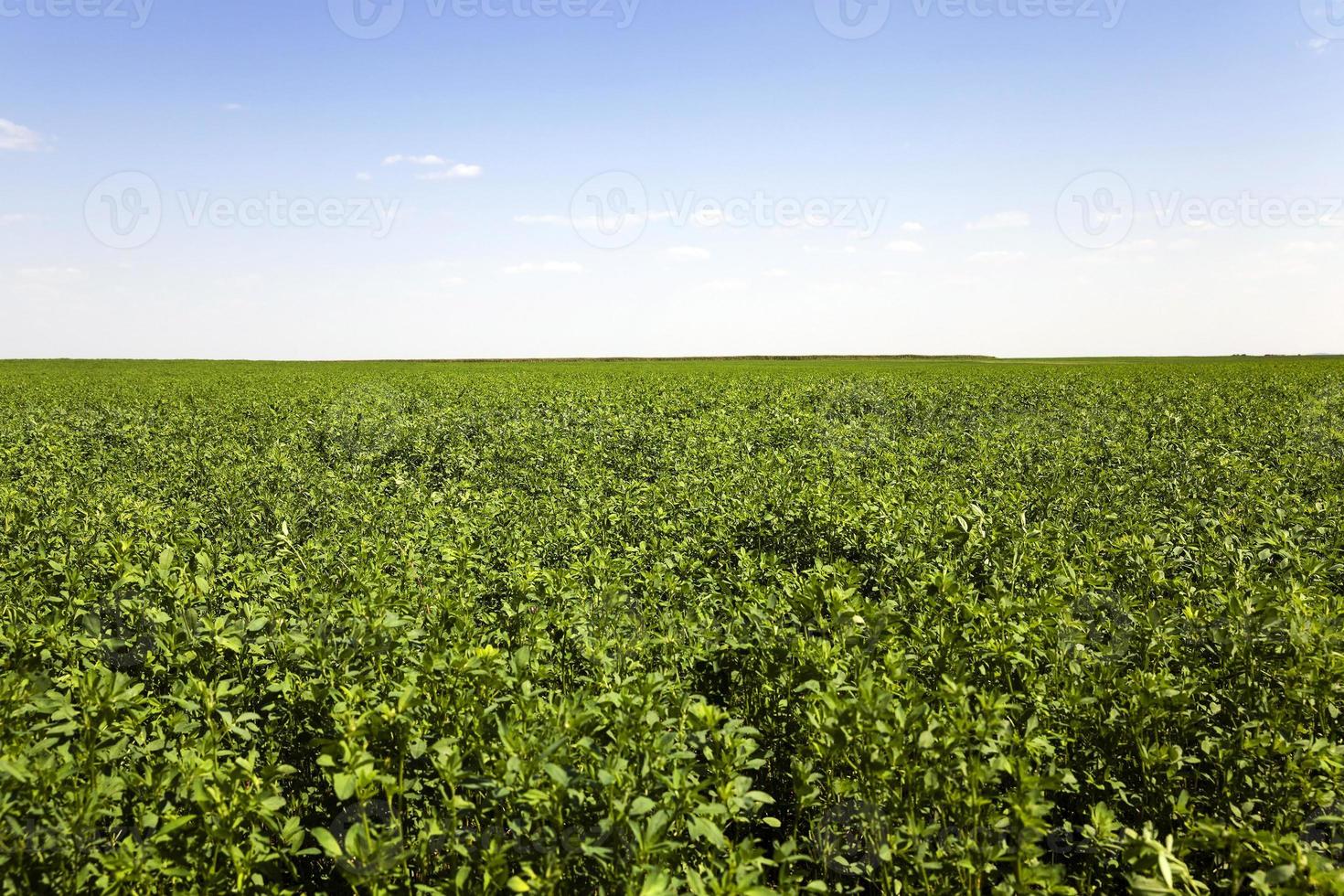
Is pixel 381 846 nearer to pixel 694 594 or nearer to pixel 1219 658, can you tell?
pixel 694 594

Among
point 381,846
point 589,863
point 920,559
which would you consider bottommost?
point 589,863

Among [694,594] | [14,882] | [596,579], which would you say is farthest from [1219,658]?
[14,882]

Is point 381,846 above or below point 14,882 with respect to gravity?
above

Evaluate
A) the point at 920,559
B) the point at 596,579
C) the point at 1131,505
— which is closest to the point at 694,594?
the point at 596,579

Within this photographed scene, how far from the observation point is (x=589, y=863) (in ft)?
9.02

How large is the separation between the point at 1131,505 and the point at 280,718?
303 inches

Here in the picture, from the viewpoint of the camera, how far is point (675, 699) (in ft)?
10.5

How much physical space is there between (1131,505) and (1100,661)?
4.79 meters

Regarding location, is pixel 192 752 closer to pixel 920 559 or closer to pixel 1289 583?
pixel 920 559

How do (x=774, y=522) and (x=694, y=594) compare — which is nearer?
(x=694, y=594)

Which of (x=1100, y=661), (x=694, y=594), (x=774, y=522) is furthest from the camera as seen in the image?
(x=774, y=522)

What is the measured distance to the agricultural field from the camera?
2.51 metres

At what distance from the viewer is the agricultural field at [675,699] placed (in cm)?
251

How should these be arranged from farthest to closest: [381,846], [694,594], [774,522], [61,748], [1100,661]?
[774,522] → [694,594] → [1100,661] → [61,748] → [381,846]
